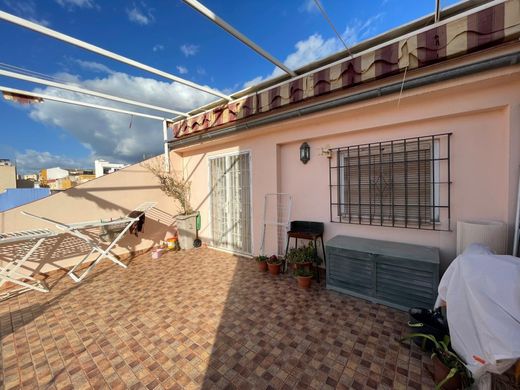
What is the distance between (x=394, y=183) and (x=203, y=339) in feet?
11.2

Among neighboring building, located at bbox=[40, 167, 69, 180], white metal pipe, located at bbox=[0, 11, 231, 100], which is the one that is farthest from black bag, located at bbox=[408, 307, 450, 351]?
neighboring building, located at bbox=[40, 167, 69, 180]

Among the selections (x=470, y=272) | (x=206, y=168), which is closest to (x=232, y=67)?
(x=206, y=168)

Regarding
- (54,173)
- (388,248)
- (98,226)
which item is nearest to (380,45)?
(388,248)

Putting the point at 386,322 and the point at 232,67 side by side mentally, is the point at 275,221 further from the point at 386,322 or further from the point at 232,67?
the point at 232,67

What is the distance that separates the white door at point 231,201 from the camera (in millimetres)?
5039

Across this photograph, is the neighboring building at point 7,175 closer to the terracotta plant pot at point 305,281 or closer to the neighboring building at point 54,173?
the neighboring building at point 54,173

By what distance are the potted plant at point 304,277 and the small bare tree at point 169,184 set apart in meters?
3.74

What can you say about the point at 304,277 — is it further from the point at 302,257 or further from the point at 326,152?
the point at 326,152

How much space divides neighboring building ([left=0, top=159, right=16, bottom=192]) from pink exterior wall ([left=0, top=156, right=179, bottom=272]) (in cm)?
2015

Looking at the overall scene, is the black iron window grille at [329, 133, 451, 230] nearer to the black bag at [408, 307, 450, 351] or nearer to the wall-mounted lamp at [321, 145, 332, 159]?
the wall-mounted lamp at [321, 145, 332, 159]

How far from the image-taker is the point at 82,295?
3.39 m

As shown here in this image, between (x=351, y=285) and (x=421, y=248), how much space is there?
3.63ft

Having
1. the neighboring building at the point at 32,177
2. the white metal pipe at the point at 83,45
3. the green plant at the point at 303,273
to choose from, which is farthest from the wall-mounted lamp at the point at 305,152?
the neighboring building at the point at 32,177

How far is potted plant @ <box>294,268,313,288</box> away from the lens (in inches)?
132
